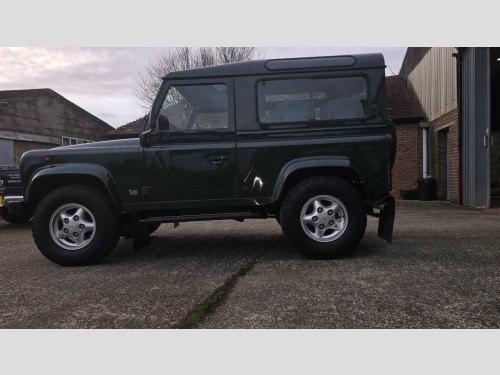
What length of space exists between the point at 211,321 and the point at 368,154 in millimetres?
2507

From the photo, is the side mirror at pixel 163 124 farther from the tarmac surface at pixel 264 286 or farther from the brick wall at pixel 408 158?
the brick wall at pixel 408 158

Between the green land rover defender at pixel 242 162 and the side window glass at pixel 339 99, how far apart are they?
0.04 feet

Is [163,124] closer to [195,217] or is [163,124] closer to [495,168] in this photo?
[195,217]

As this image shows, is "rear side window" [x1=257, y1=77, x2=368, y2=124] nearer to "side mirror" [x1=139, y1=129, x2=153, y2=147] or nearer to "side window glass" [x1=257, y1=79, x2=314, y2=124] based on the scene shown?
"side window glass" [x1=257, y1=79, x2=314, y2=124]

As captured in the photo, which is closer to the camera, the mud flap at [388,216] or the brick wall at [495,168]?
the mud flap at [388,216]

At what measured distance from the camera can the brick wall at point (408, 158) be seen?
14.2 meters

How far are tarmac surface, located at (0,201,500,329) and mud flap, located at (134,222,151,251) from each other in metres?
0.20

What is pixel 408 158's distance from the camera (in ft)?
46.8

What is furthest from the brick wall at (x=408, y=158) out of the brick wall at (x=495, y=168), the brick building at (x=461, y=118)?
the brick wall at (x=495, y=168)

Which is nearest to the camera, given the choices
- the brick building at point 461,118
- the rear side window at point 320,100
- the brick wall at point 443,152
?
the rear side window at point 320,100

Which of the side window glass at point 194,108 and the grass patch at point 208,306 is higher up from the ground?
the side window glass at point 194,108

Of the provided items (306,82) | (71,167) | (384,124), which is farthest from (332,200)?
(71,167)

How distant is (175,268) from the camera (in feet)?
12.7

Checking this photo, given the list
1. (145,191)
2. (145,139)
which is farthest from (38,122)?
(145,191)
